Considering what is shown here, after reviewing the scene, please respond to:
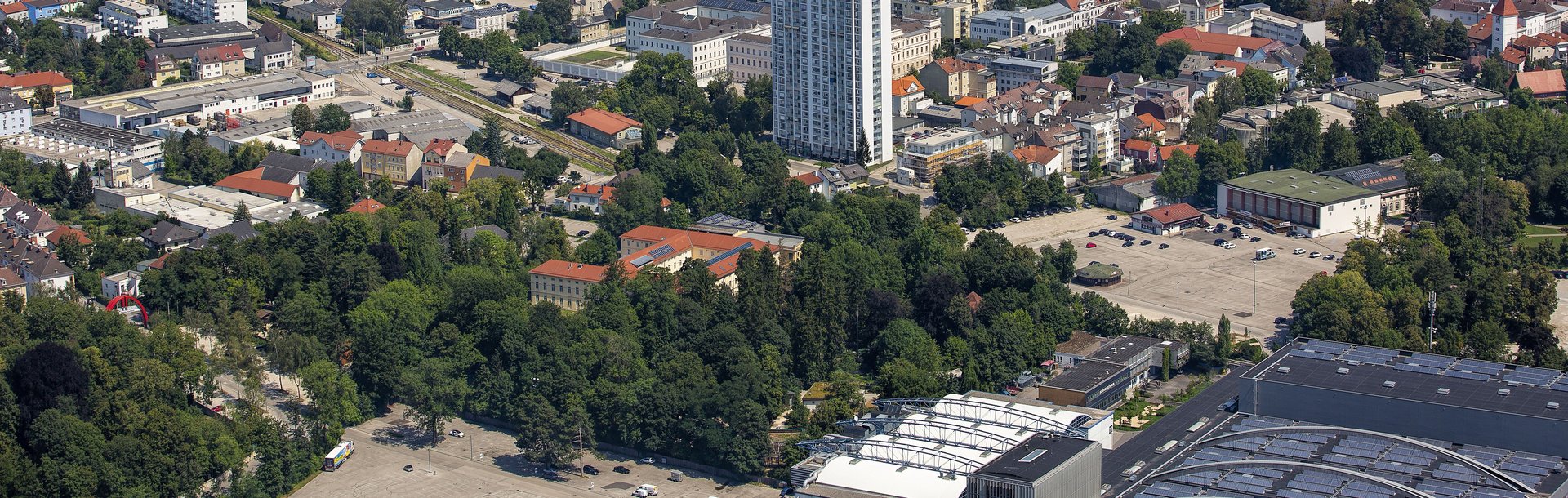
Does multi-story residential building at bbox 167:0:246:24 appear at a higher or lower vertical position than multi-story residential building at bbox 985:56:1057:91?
higher

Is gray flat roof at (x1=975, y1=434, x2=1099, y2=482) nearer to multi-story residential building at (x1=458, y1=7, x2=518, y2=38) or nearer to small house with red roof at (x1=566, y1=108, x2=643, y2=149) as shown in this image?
small house with red roof at (x1=566, y1=108, x2=643, y2=149)

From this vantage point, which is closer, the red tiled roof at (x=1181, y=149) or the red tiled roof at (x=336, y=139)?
the red tiled roof at (x=1181, y=149)

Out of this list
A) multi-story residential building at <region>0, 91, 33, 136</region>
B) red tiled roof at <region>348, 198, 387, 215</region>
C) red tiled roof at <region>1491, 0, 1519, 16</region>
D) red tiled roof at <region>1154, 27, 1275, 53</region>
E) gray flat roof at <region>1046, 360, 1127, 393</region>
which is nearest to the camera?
gray flat roof at <region>1046, 360, 1127, 393</region>

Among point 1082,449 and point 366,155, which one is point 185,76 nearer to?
point 366,155

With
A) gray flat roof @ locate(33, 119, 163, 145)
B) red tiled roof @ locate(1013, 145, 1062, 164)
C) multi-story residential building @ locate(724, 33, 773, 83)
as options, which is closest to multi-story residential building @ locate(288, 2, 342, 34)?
gray flat roof @ locate(33, 119, 163, 145)

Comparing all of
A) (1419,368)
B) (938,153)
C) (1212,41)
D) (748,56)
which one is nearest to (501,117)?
(748,56)

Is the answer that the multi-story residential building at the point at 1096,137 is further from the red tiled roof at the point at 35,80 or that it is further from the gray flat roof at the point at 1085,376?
the red tiled roof at the point at 35,80

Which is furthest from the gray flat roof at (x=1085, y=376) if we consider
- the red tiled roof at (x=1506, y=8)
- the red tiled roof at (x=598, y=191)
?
the red tiled roof at (x=1506, y=8)
